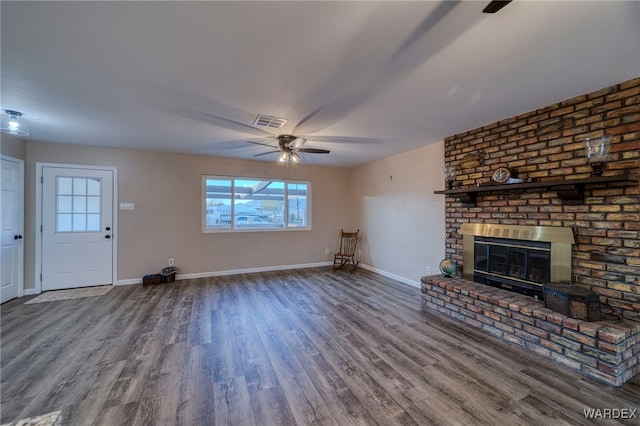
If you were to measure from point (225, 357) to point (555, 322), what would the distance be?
3.01m

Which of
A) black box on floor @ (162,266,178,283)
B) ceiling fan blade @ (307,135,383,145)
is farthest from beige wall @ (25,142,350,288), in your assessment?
ceiling fan blade @ (307,135,383,145)

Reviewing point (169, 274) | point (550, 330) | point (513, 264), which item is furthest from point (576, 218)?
point (169, 274)

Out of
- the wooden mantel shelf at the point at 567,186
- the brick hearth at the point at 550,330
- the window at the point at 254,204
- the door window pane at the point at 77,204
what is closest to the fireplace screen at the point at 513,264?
the brick hearth at the point at 550,330

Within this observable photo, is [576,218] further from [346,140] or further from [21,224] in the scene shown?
[21,224]

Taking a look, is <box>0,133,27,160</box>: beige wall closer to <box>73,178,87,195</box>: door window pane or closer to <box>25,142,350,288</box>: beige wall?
<box>25,142,350,288</box>: beige wall

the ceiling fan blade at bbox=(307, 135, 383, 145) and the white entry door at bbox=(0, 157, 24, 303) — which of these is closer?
the white entry door at bbox=(0, 157, 24, 303)

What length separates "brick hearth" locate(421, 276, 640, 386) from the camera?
1953 millimetres

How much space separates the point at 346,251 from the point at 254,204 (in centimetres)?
254

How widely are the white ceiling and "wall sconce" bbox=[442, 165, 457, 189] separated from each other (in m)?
0.68

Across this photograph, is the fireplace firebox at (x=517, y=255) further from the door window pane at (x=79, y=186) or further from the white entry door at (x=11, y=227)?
the white entry door at (x=11, y=227)

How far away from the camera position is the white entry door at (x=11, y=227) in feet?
11.9

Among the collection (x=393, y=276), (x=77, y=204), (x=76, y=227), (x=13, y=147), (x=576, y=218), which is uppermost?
(x=13, y=147)

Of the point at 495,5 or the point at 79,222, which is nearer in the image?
the point at 495,5

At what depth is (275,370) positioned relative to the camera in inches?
85.1
